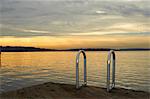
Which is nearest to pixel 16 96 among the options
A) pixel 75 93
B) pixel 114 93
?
pixel 75 93

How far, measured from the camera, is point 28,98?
20.7 feet

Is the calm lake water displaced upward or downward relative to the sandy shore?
downward

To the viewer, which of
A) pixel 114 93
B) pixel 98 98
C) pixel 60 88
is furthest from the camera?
pixel 60 88

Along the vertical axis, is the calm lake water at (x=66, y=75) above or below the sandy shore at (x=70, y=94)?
below

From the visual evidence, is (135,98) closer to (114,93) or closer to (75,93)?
(114,93)

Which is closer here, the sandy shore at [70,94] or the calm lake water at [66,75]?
the sandy shore at [70,94]

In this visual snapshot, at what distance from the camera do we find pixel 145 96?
6543mm

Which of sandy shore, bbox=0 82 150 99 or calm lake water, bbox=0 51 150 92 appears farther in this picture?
calm lake water, bbox=0 51 150 92

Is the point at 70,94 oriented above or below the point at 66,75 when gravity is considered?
above

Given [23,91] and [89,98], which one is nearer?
[89,98]

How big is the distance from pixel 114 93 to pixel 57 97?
5.12ft

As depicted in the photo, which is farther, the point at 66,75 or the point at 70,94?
the point at 66,75

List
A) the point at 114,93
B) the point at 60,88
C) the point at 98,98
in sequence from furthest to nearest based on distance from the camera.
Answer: the point at 60,88 → the point at 114,93 → the point at 98,98

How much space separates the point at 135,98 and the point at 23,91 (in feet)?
9.90
